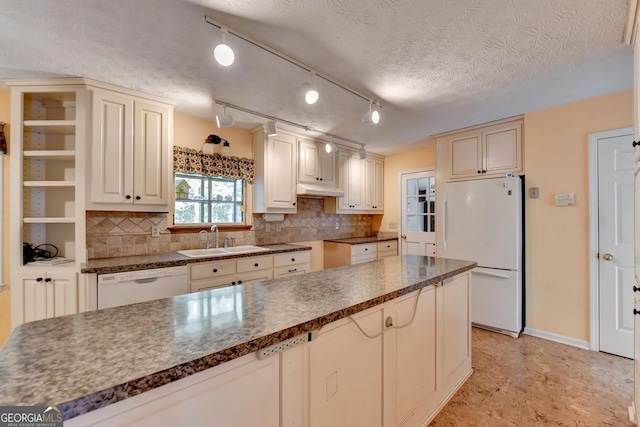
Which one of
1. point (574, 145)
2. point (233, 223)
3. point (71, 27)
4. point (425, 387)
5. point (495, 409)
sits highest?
point (71, 27)

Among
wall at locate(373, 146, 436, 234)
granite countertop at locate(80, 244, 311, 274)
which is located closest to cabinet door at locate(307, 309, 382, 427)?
Result: granite countertop at locate(80, 244, 311, 274)

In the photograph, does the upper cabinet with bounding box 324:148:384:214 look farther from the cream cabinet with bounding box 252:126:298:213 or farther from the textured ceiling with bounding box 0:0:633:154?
the textured ceiling with bounding box 0:0:633:154

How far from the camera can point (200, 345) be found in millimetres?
798

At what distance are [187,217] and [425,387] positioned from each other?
2755mm

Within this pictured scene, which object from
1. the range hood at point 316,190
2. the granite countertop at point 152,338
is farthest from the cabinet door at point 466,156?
the granite countertop at point 152,338

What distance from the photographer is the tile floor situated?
177cm

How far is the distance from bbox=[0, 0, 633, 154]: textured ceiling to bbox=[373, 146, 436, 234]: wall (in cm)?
176

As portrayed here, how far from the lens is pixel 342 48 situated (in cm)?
180

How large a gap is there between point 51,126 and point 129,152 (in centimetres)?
61

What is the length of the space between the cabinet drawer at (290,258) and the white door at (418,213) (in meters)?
2.06

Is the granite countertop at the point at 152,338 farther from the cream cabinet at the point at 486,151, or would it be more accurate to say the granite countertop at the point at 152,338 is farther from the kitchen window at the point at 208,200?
the cream cabinet at the point at 486,151

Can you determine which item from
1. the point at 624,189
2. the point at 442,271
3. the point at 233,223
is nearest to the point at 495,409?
the point at 442,271

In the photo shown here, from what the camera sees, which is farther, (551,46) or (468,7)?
(551,46)

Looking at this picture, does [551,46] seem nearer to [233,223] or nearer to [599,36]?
[599,36]
